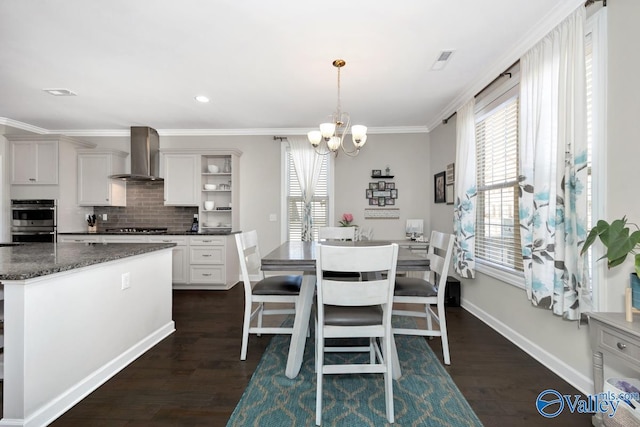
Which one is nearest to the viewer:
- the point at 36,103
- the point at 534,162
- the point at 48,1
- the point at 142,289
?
the point at 48,1

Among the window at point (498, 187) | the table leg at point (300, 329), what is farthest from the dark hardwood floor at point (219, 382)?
the window at point (498, 187)

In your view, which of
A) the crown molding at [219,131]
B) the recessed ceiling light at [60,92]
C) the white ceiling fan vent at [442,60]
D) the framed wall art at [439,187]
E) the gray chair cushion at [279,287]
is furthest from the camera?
the crown molding at [219,131]

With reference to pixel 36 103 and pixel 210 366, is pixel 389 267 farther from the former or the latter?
pixel 36 103

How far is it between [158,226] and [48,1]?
3796mm

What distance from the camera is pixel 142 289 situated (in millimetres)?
2639

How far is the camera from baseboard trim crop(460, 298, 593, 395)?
2.05 metres

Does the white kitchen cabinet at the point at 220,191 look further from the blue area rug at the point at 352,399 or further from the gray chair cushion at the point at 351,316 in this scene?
the gray chair cushion at the point at 351,316

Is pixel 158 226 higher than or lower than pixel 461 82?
lower

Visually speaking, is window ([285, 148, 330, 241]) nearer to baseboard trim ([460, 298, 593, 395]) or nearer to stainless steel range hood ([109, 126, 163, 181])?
stainless steel range hood ([109, 126, 163, 181])

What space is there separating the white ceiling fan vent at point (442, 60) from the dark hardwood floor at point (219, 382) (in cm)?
261

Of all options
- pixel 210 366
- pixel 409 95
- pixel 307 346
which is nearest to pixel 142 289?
pixel 210 366

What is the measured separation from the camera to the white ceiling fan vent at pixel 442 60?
2.79 metres

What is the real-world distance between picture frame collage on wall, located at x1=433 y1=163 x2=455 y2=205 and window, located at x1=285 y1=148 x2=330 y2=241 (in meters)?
1.75

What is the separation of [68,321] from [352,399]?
182 centimetres
